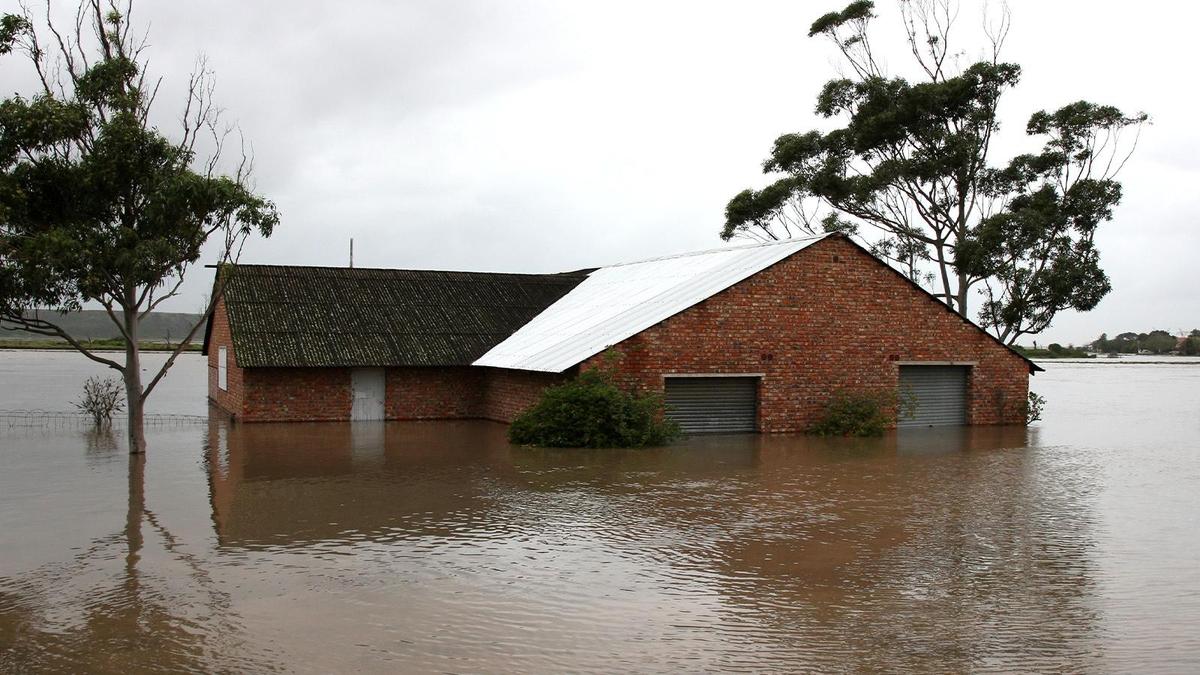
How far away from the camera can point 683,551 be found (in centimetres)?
1152

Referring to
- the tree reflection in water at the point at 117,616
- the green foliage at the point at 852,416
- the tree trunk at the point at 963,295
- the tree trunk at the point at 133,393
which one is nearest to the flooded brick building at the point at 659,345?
the green foliage at the point at 852,416

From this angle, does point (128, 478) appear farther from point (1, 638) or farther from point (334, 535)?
point (1, 638)

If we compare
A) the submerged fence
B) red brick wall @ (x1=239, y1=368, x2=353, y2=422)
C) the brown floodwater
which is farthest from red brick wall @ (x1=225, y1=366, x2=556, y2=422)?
the brown floodwater

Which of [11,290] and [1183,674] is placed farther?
[11,290]

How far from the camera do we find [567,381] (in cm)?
2259

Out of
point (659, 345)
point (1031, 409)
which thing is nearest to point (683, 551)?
point (659, 345)

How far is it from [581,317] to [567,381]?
17.9 ft

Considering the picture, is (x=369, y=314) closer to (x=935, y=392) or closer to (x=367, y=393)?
(x=367, y=393)

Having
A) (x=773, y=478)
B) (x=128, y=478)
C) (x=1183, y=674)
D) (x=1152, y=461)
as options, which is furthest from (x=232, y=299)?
(x=1183, y=674)

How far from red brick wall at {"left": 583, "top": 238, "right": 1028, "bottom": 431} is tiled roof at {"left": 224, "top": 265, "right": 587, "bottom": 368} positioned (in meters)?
6.74

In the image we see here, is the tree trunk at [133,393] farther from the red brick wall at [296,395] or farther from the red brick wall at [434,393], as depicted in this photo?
the red brick wall at [434,393]

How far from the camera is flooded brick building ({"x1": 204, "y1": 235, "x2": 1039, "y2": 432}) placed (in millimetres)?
24016

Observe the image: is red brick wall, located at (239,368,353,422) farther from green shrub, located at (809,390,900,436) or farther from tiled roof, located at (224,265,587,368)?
green shrub, located at (809,390,900,436)

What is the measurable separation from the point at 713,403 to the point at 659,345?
214 cm
